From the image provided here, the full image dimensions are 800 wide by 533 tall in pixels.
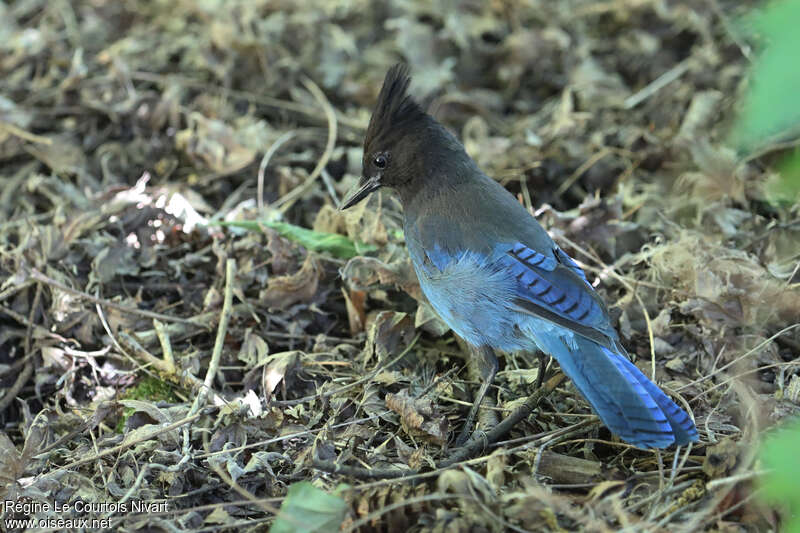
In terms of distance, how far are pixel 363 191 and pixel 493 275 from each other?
2.61 feet

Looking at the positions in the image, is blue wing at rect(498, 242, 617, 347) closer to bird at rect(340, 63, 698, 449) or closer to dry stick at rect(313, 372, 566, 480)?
bird at rect(340, 63, 698, 449)

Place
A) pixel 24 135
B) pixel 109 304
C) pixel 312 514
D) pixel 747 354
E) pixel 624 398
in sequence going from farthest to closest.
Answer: pixel 24 135 → pixel 109 304 → pixel 747 354 → pixel 624 398 → pixel 312 514

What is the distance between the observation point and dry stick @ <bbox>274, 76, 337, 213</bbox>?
404cm

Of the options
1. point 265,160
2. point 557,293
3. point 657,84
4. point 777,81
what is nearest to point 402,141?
point 557,293

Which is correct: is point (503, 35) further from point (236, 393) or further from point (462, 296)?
point (236, 393)

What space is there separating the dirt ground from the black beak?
165 mm

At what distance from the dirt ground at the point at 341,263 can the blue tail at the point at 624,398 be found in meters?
0.14

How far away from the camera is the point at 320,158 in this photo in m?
4.40

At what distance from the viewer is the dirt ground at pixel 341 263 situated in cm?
248

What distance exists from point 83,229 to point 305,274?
3.57ft

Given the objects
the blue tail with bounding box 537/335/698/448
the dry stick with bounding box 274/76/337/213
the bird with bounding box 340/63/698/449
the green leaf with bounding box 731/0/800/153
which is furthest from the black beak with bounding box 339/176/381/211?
the green leaf with bounding box 731/0/800/153

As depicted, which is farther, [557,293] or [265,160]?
[265,160]

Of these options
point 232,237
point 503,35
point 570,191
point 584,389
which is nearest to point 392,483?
point 584,389

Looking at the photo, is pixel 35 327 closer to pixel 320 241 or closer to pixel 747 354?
pixel 320 241
